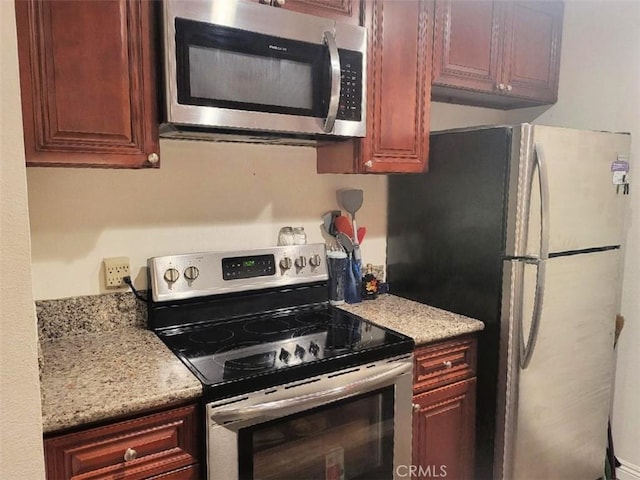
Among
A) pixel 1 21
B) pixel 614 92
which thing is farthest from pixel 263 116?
pixel 614 92

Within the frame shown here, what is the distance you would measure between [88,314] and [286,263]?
72 centimetres

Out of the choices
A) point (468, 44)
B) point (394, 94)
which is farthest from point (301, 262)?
point (468, 44)

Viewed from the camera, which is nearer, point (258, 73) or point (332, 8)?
point (258, 73)

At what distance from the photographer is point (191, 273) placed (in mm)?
1713

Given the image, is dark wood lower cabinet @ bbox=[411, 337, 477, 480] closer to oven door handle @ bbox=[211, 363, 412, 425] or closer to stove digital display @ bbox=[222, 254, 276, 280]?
oven door handle @ bbox=[211, 363, 412, 425]

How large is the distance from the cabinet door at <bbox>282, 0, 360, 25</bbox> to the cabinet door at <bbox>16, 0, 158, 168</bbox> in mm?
478

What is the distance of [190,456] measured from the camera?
50.6 inches

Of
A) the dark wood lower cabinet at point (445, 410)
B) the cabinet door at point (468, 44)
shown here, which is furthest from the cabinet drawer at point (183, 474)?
the cabinet door at point (468, 44)

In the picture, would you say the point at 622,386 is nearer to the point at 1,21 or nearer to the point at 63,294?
the point at 63,294

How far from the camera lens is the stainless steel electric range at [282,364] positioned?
1312 millimetres

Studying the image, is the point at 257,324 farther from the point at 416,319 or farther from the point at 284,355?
the point at 416,319

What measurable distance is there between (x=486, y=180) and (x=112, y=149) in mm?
1268

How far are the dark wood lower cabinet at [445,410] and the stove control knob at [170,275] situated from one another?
887 mm

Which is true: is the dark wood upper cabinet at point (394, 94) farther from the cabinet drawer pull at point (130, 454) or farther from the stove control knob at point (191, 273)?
the cabinet drawer pull at point (130, 454)
